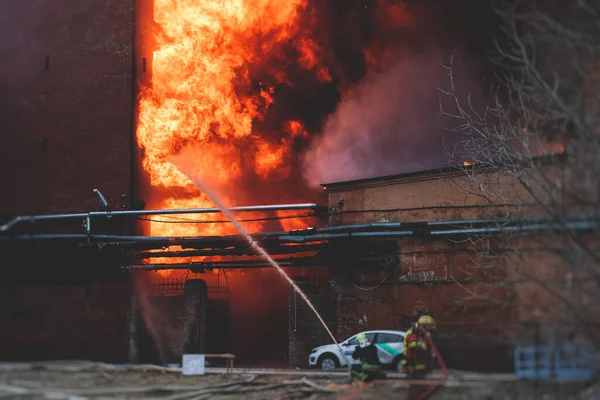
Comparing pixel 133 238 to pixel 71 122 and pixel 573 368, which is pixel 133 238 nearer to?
pixel 71 122

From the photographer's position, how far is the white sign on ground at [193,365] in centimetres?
1667

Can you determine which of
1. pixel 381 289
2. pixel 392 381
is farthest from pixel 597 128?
pixel 381 289

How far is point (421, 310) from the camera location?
765 inches

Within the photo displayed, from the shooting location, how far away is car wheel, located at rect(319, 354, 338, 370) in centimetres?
1881

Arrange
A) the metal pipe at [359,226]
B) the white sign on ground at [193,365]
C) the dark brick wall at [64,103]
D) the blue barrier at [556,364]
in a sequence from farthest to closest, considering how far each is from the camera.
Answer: the dark brick wall at [64,103] < the metal pipe at [359,226] < the white sign on ground at [193,365] < the blue barrier at [556,364]

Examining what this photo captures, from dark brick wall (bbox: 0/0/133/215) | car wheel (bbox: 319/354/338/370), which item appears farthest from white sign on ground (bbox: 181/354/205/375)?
dark brick wall (bbox: 0/0/133/215)

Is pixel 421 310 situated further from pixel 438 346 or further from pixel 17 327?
pixel 17 327

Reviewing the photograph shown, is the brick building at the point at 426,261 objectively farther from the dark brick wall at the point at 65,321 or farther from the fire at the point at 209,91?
the dark brick wall at the point at 65,321

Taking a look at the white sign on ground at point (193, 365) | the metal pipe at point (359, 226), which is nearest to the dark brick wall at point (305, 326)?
the metal pipe at point (359, 226)

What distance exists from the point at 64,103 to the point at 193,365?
13.2 m

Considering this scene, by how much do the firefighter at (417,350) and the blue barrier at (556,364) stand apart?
2591 mm

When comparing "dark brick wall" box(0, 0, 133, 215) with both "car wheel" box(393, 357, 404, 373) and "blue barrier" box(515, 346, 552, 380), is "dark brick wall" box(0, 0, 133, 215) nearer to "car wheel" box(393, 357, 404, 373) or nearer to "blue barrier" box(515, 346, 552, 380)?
"car wheel" box(393, 357, 404, 373)

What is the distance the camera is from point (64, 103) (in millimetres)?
24094

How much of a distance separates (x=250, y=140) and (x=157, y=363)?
491 inches
